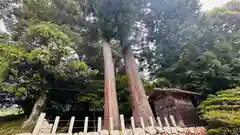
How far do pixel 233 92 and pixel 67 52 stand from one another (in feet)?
24.5

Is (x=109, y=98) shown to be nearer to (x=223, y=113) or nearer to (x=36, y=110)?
(x=36, y=110)

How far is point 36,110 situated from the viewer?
701 cm

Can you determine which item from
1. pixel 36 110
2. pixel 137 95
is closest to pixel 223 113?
pixel 137 95

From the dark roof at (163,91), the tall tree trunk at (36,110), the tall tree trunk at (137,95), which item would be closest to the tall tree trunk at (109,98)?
the tall tree trunk at (137,95)

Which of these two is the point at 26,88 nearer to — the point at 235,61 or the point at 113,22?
the point at 113,22

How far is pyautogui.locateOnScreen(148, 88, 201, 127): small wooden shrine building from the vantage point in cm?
669

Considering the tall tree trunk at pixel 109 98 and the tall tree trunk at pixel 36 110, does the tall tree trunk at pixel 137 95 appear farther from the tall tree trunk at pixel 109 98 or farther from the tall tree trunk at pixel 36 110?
the tall tree trunk at pixel 36 110

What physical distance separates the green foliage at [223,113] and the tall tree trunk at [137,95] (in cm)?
226

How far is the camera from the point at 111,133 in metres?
4.05

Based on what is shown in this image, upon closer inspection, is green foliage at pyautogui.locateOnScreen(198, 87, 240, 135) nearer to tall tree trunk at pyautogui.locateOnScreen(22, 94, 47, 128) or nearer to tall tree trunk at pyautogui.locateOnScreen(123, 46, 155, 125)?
tall tree trunk at pyautogui.locateOnScreen(123, 46, 155, 125)

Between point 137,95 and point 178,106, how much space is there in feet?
6.53

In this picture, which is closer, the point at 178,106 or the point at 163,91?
the point at 178,106

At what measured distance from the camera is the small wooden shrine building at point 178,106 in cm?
669

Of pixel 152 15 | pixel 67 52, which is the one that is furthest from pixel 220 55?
pixel 67 52
